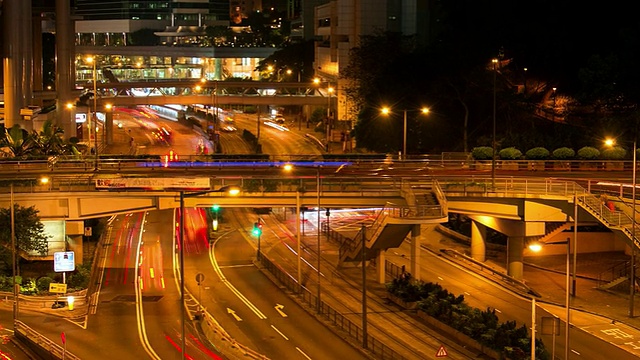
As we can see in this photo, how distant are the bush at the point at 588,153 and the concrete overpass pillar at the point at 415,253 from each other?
68.7 ft

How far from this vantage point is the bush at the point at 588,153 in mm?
76812

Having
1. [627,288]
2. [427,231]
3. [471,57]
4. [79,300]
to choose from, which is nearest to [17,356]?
[79,300]

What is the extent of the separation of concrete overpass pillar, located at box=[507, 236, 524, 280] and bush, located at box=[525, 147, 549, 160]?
16.2m

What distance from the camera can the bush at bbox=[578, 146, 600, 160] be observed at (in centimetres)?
7681

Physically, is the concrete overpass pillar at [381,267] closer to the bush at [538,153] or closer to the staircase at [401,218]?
the staircase at [401,218]

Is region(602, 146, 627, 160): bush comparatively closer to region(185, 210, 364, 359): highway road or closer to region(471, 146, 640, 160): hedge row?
region(471, 146, 640, 160): hedge row

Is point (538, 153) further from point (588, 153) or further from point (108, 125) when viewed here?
point (108, 125)

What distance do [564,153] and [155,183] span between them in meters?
32.8

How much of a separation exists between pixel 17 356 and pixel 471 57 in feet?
204

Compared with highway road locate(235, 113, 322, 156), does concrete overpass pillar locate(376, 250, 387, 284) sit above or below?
below

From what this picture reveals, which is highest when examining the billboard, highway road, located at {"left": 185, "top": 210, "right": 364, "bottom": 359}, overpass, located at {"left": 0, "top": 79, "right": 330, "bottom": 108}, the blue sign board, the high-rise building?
the high-rise building

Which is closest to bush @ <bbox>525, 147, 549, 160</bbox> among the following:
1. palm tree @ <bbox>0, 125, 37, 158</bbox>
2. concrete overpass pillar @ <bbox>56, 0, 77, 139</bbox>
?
palm tree @ <bbox>0, 125, 37, 158</bbox>

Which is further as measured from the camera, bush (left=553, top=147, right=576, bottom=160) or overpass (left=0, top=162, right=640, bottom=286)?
bush (left=553, top=147, right=576, bottom=160)

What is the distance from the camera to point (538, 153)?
78562mm
